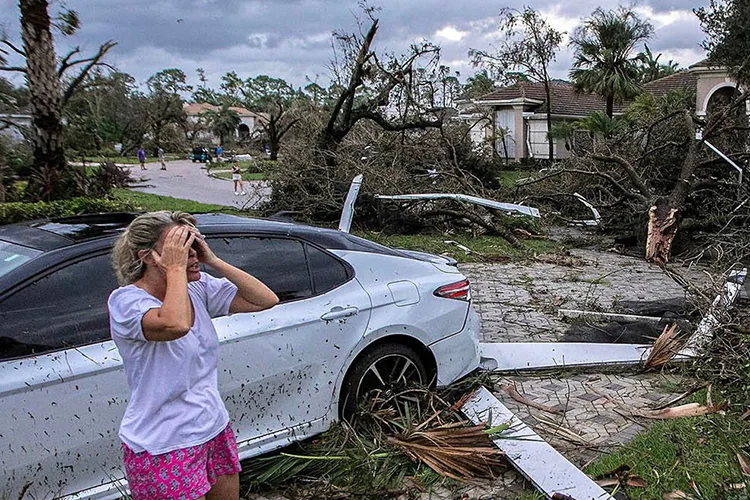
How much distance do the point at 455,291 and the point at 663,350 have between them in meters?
2.28

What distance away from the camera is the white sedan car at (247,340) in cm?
298

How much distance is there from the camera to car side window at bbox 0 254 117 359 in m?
2.98

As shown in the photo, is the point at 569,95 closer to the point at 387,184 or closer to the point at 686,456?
the point at 387,184

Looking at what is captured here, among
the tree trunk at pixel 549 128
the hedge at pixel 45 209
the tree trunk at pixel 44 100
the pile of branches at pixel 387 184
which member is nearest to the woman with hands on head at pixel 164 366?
the hedge at pixel 45 209

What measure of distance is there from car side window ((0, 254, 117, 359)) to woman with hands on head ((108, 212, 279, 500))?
32.9 inches

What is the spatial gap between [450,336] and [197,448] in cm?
248

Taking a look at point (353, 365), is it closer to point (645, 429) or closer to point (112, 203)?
point (645, 429)

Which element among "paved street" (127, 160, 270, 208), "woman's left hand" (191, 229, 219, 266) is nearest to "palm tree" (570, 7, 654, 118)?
"paved street" (127, 160, 270, 208)

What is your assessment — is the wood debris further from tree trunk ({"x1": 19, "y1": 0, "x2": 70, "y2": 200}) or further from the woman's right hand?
tree trunk ({"x1": 19, "y1": 0, "x2": 70, "y2": 200})

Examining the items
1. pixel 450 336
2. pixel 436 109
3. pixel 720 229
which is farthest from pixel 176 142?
pixel 450 336

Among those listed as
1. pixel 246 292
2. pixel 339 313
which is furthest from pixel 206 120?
pixel 246 292

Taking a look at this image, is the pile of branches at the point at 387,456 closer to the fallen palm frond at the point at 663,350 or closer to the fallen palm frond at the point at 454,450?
the fallen palm frond at the point at 454,450

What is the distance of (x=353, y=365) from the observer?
413 cm

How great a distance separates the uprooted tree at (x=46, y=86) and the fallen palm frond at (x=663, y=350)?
1283cm
